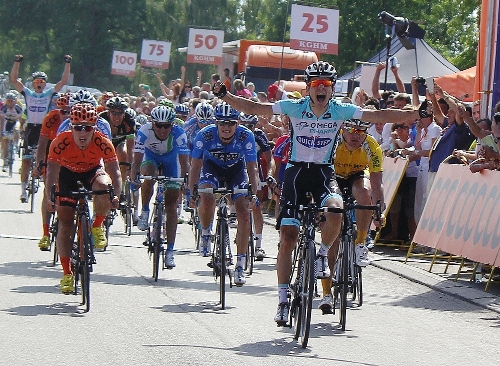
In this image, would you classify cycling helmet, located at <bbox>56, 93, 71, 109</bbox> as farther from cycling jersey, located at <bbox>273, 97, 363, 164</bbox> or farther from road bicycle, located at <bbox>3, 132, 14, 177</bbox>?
road bicycle, located at <bbox>3, 132, 14, 177</bbox>

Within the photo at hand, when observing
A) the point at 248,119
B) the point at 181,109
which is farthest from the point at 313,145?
the point at 181,109

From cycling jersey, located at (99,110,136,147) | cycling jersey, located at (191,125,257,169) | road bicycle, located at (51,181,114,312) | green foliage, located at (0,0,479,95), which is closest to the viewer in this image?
road bicycle, located at (51,181,114,312)

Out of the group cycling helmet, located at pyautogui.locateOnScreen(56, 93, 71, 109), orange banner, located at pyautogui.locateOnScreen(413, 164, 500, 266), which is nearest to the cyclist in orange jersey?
cycling helmet, located at pyautogui.locateOnScreen(56, 93, 71, 109)

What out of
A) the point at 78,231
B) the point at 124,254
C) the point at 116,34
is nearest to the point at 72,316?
the point at 78,231

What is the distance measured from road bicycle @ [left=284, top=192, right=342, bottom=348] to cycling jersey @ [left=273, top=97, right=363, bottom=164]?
36 cm

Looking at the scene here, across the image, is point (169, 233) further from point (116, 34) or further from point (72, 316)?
point (116, 34)

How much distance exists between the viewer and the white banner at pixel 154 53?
146 ft

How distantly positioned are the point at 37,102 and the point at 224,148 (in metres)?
8.91

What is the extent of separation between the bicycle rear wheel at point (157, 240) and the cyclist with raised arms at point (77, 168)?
4.64ft

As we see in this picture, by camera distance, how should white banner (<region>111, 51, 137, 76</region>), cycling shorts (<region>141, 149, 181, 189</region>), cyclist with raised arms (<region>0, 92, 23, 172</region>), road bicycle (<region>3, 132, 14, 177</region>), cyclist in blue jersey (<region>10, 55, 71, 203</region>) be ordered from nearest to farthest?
cycling shorts (<region>141, 149, 181, 189</region>) < cyclist in blue jersey (<region>10, 55, 71, 203</region>) < road bicycle (<region>3, 132, 14, 177</region>) < cyclist with raised arms (<region>0, 92, 23, 172</region>) < white banner (<region>111, 51, 137, 76</region>)

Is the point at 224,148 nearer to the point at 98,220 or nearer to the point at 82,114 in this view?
the point at 98,220

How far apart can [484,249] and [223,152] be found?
125 inches

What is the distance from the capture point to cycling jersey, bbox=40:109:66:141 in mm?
14727

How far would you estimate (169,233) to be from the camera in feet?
43.9
